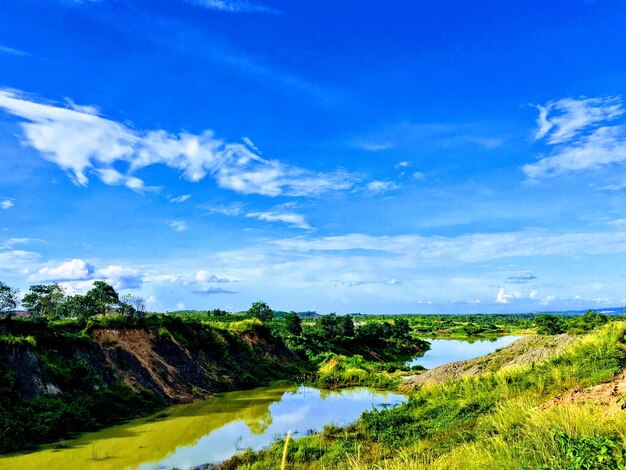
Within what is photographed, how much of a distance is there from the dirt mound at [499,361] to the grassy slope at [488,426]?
5.41 m

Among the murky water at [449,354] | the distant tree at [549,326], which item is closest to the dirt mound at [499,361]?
the murky water at [449,354]

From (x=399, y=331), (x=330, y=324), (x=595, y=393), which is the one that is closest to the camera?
(x=595, y=393)

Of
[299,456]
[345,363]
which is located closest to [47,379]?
[299,456]

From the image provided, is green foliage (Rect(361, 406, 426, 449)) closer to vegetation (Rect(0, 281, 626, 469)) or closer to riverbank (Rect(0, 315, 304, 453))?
vegetation (Rect(0, 281, 626, 469))

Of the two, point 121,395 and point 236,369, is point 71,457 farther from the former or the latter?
point 236,369

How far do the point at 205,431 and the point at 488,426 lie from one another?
15.9m

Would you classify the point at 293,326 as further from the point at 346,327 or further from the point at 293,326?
the point at 346,327

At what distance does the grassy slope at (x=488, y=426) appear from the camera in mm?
8383

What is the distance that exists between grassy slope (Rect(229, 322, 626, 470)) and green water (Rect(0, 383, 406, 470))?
3.09 meters

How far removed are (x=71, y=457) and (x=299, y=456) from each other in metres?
9.78

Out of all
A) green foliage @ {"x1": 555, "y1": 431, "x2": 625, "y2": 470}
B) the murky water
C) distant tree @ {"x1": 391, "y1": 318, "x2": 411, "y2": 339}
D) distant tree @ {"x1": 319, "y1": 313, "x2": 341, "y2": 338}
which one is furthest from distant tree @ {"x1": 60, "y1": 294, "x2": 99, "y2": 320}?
distant tree @ {"x1": 391, "y1": 318, "x2": 411, "y2": 339}

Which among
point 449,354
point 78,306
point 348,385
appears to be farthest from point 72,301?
point 449,354

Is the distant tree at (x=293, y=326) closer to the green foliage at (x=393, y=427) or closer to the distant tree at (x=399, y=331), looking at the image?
the distant tree at (x=399, y=331)

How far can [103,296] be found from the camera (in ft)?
151
